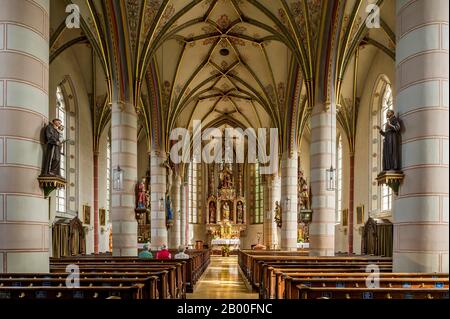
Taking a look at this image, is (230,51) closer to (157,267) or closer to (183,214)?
(183,214)

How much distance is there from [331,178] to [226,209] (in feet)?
77.2

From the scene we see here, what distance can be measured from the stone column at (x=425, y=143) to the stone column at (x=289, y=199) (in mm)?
14839

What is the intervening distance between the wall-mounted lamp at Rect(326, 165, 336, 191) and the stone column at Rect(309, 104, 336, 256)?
143 mm

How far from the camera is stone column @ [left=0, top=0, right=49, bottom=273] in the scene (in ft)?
22.7

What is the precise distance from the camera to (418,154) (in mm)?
7234

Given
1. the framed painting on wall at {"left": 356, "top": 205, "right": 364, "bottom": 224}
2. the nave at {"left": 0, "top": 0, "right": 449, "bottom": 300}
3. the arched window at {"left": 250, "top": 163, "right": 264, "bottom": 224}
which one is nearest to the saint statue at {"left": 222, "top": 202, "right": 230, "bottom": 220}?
the nave at {"left": 0, "top": 0, "right": 449, "bottom": 300}

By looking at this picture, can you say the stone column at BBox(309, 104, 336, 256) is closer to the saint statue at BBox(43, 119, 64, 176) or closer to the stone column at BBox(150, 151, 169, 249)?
the stone column at BBox(150, 151, 169, 249)

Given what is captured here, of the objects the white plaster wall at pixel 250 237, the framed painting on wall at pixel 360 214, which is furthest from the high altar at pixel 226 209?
the framed painting on wall at pixel 360 214

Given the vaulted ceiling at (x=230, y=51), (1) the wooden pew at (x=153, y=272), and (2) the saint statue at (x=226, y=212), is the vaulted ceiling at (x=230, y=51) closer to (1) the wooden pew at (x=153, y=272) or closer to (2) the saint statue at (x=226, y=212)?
(1) the wooden pew at (x=153, y=272)

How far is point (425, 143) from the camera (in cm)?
716

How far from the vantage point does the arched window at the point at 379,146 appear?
806 inches

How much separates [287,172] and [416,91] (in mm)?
15537
